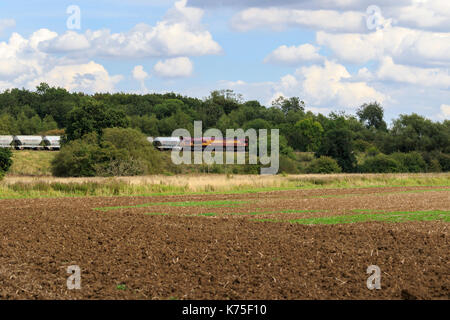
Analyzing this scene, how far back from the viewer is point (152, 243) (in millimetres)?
18344

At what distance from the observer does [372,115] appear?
547 feet

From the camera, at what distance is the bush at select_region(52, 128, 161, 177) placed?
2265 inches

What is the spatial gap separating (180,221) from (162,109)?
118177 millimetres

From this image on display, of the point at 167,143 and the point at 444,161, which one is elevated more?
the point at 167,143

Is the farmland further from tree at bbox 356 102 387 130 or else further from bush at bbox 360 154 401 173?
tree at bbox 356 102 387 130

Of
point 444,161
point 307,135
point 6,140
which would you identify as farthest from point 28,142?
point 444,161

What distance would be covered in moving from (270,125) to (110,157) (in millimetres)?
68446

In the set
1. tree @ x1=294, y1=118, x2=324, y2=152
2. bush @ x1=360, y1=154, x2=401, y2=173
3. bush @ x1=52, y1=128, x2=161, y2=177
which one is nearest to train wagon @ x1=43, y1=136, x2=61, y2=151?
bush @ x1=52, y1=128, x2=161, y2=177

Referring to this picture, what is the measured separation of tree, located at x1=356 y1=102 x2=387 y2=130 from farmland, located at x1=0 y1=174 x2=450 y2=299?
13734 cm

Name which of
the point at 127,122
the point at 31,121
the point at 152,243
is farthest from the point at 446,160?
the point at 152,243
